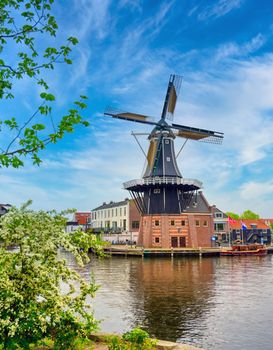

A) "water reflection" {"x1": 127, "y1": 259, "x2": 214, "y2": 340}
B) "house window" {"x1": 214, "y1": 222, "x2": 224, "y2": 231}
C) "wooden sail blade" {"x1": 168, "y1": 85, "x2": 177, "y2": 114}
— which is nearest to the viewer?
"water reflection" {"x1": 127, "y1": 259, "x2": 214, "y2": 340}

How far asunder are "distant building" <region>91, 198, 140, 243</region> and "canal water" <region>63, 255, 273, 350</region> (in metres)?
43.6

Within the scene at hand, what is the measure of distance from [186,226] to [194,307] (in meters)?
39.1

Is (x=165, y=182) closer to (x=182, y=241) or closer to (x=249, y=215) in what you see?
(x=182, y=241)

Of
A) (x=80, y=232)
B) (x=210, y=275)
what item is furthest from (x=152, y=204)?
(x=80, y=232)

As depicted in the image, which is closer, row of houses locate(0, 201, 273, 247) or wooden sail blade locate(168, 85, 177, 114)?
row of houses locate(0, 201, 273, 247)

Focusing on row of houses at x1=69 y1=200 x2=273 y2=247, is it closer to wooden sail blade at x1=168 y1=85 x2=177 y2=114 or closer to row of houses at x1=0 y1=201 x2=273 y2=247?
row of houses at x1=0 y1=201 x2=273 y2=247

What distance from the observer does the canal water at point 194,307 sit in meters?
14.3

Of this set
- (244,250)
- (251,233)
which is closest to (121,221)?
(251,233)

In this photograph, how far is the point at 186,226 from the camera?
57.8 meters

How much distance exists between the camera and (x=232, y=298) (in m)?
21.7

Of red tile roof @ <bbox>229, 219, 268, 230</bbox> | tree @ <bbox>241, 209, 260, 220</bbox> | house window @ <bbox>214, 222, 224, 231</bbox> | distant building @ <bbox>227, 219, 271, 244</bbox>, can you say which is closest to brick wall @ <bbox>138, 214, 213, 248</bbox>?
house window @ <bbox>214, 222, 224, 231</bbox>

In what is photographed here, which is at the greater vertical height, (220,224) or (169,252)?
(220,224)

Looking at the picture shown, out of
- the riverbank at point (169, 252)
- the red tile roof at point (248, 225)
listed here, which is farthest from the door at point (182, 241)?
the red tile roof at point (248, 225)

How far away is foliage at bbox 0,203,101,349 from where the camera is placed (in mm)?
6891
